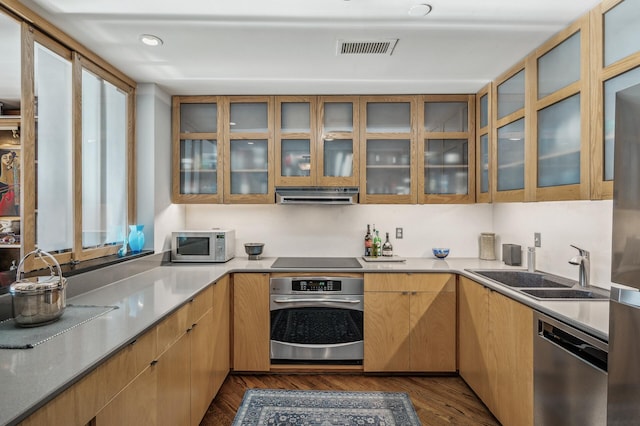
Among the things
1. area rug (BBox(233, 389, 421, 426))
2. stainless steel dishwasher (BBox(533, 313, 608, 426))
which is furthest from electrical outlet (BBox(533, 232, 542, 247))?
area rug (BBox(233, 389, 421, 426))

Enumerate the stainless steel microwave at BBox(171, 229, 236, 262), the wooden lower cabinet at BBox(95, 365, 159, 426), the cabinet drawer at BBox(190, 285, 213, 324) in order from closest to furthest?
the wooden lower cabinet at BBox(95, 365, 159, 426), the cabinet drawer at BBox(190, 285, 213, 324), the stainless steel microwave at BBox(171, 229, 236, 262)

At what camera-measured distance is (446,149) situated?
3303 millimetres

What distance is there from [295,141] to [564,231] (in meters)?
2.20

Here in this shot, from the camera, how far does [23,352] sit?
4.07 feet

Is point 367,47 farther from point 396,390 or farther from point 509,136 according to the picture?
point 396,390

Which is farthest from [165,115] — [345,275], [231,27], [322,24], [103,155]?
[345,275]

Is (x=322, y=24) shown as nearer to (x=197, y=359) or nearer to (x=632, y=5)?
(x=632, y=5)

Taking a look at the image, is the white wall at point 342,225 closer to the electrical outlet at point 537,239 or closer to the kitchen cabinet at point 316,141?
the kitchen cabinet at point 316,141

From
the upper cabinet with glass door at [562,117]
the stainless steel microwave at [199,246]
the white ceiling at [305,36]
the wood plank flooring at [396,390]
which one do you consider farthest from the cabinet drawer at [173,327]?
the upper cabinet with glass door at [562,117]

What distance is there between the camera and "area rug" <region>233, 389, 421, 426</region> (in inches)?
91.3

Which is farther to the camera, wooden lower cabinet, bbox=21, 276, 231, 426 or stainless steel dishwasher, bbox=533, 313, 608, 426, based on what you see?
stainless steel dishwasher, bbox=533, 313, 608, 426

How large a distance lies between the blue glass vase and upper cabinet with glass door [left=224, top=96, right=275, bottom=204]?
0.76 metres

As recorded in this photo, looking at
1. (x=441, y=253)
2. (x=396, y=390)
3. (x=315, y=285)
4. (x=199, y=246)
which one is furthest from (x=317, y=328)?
(x=441, y=253)

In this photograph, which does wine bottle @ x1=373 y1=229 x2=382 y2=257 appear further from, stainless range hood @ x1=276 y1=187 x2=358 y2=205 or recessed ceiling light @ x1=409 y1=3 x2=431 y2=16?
recessed ceiling light @ x1=409 y1=3 x2=431 y2=16
